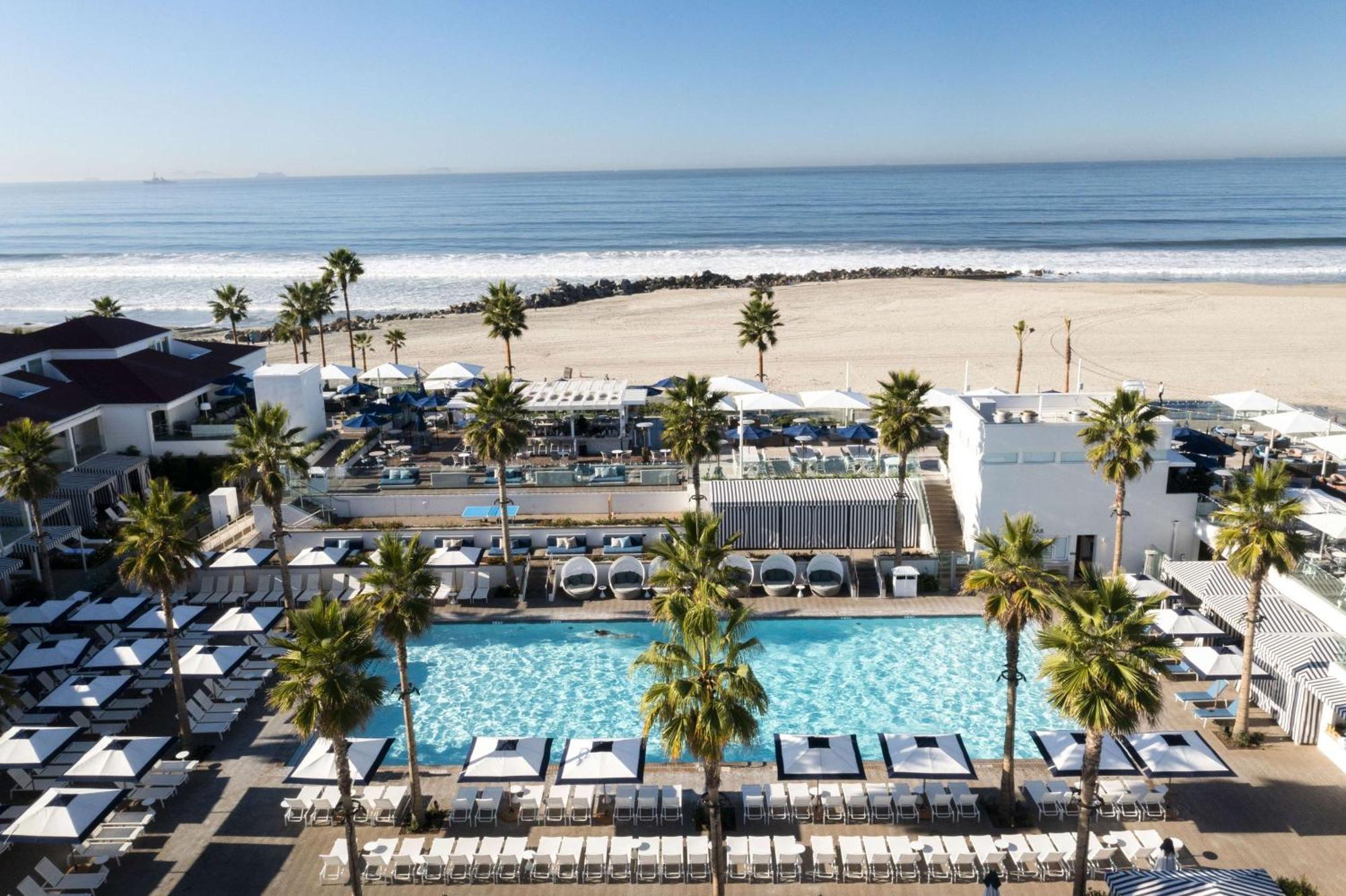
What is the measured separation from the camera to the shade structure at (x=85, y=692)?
62.4 feet

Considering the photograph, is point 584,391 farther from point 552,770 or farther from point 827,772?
point 827,772

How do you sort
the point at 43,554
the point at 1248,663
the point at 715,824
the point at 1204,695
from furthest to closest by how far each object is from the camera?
1. the point at 43,554
2. the point at 1204,695
3. the point at 1248,663
4. the point at 715,824

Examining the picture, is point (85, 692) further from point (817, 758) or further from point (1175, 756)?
point (1175, 756)

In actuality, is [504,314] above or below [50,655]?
above

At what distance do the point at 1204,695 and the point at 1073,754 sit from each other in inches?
205

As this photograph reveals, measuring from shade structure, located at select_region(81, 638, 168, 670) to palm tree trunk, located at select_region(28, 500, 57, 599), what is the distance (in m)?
5.21

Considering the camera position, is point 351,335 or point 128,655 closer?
point 128,655

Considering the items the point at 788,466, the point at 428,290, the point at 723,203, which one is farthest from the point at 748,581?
the point at 723,203

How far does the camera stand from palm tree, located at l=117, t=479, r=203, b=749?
59.5ft

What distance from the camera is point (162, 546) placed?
18.2 metres

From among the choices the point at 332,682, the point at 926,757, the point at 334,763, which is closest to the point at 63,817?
the point at 334,763

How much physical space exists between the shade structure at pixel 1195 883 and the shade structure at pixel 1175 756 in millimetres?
2695

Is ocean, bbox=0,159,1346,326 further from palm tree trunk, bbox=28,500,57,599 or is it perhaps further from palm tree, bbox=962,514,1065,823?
palm tree, bbox=962,514,1065,823

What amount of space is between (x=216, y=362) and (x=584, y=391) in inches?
651
